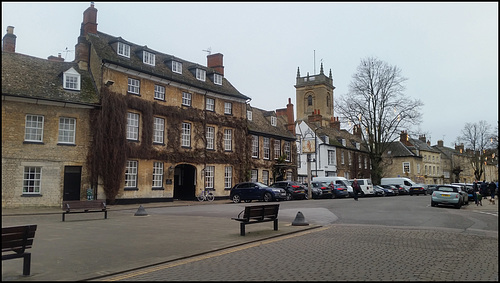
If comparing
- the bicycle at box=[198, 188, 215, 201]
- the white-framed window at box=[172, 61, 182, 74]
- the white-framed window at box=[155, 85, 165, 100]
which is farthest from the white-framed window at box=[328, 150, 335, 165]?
the white-framed window at box=[155, 85, 165, 100]

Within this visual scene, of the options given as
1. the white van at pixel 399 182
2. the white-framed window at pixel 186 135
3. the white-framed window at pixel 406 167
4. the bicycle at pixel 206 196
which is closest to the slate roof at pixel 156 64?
the white-framed window at pixel 186 135

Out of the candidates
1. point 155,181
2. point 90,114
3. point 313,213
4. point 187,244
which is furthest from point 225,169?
point 187,244

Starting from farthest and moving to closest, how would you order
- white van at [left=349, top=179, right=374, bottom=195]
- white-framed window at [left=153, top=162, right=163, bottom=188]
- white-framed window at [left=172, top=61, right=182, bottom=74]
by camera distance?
white van at [left=349, top=179, right=374, bottom=195] → white-framed window at [left=172, top=61, right=182, bottom=74] → white-framed window at [left=153, top=162, right=163, bottom=188]

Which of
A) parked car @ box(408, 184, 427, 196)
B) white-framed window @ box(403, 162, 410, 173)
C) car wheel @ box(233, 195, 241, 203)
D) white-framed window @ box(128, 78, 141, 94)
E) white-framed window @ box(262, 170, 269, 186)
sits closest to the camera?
white-framed window @ box(128, 78, 141, 94)

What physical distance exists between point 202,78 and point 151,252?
28.1 metres

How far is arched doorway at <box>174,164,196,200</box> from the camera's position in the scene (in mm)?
33531

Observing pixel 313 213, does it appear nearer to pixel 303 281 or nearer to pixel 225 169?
pixel 303 281

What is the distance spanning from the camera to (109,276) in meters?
6.98

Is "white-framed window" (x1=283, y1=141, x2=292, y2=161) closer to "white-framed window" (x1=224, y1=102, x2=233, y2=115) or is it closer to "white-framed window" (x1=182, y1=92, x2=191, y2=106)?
"white-framed window" (x1=224, y1=102, x2=233, y2=115)

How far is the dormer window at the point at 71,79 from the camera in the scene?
2570 centimetres

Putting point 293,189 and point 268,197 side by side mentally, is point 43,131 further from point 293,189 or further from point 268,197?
point 293,189

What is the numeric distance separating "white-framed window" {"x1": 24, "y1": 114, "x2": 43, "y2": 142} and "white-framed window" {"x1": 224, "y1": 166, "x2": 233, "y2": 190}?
16.3 meters

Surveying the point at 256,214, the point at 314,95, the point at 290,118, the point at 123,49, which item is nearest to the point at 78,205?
the point at 256,214

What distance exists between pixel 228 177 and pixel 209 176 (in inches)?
94.1
